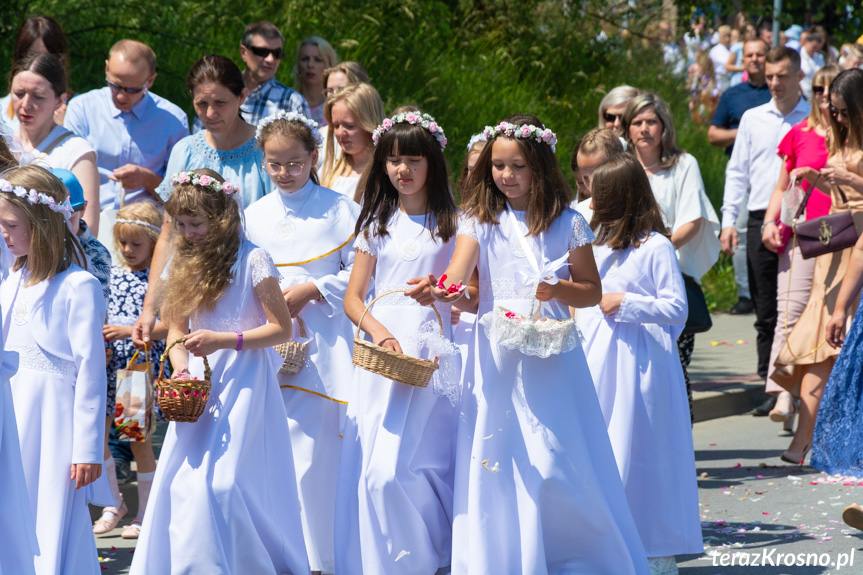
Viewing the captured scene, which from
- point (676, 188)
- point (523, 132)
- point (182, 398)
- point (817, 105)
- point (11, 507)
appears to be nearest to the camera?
point (11, 507)

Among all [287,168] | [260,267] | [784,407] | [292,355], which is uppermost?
[287,168]

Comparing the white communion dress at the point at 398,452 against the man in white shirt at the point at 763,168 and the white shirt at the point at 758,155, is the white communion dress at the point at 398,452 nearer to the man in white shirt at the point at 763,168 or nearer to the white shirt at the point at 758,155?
the man in white shirt at the point at 763,168

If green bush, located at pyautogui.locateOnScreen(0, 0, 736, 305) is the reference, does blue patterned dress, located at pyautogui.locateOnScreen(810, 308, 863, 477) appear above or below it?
below

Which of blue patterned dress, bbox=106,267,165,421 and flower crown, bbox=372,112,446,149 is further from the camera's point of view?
blue patterned dress, bbox=106,267,165,421

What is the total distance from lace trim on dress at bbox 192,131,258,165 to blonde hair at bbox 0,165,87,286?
1601 mm

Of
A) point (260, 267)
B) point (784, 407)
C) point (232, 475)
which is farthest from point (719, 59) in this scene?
point (232, 475)

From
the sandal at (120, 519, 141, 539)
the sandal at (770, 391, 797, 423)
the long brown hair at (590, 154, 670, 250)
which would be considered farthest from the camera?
the sandal at (770, 391, 797, 423)

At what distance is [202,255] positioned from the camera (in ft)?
16.0

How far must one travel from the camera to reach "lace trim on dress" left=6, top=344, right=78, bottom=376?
4.56 m

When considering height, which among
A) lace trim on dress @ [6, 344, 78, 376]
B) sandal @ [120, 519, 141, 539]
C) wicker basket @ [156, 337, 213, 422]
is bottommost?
sandal @ [120, 519, 141, 539]

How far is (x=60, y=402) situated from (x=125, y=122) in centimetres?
318

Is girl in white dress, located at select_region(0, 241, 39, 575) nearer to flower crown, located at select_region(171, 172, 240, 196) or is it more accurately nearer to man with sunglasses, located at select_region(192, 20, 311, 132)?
flower crown, located at select_region(171, 172, 240, 196)

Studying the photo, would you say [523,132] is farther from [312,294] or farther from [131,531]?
[131,531]

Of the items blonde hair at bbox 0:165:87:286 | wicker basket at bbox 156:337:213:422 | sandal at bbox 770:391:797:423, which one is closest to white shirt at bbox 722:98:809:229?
sandal at bbox 770:391:797:423
